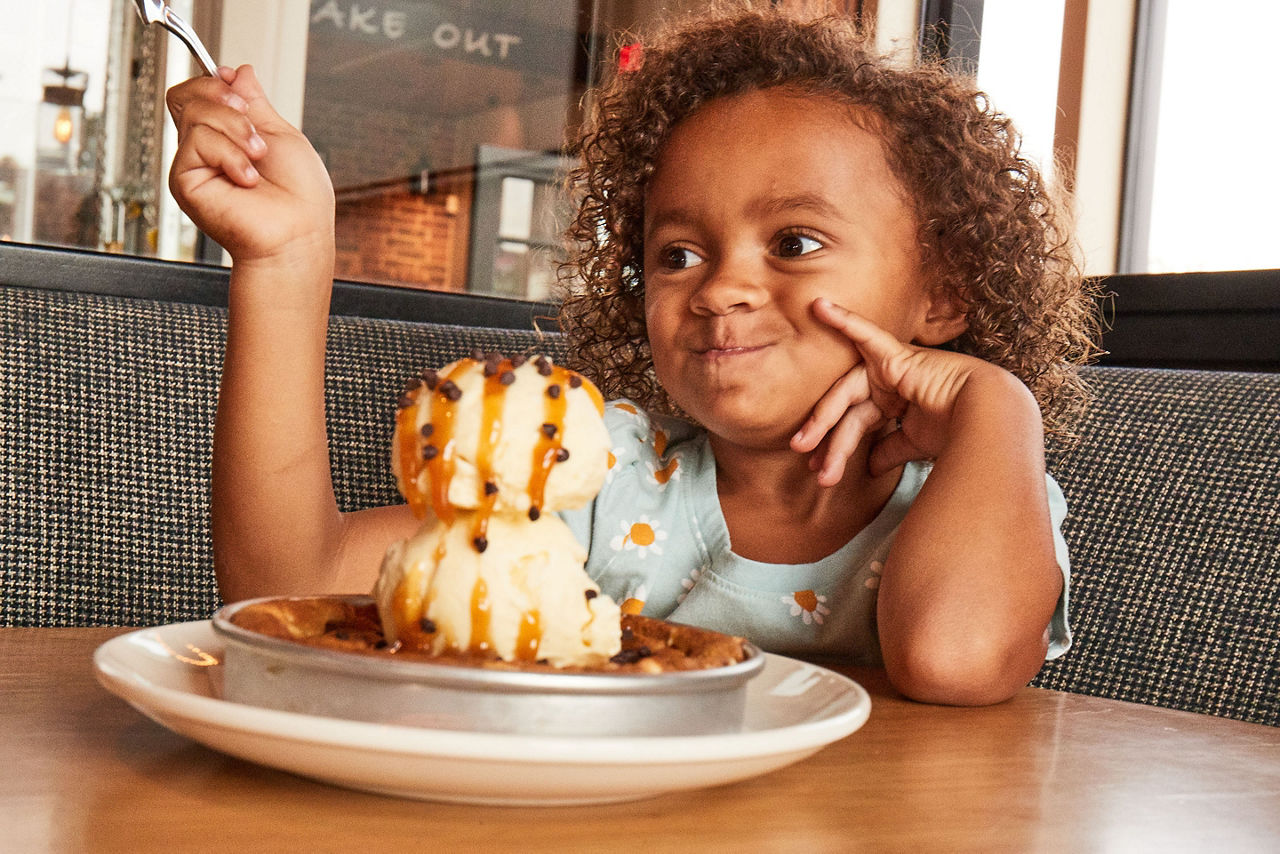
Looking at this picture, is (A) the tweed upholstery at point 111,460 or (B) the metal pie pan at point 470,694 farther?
(A) the tweed upholstery at point 111,460

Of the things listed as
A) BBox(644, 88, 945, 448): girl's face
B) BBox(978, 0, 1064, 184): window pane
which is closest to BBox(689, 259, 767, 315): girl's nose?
BBox(644, 88, 945, 448): girl's face

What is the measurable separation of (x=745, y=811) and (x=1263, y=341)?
1583 mm

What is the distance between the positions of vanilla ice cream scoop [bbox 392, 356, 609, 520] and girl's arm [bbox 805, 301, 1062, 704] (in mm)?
369

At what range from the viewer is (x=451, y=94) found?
2799 mm

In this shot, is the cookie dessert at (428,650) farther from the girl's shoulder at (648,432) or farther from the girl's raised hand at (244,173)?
the girl's shoulder at (648,432)

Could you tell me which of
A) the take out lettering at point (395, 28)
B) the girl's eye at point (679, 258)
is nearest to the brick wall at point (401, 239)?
the take out lettering at point (395, 28)

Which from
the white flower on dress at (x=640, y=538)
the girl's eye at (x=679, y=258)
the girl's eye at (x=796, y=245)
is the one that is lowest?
the white flower on dress at (x=640, y=538)

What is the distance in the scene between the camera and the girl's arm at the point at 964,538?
81 cm

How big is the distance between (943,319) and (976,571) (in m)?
0.47

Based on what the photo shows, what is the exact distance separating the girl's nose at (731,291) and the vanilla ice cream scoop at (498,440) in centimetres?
55

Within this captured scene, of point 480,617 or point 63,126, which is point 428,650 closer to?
point 480,617

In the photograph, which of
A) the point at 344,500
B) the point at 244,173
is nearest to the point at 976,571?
the point at 244,173

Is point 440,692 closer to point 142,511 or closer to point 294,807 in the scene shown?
point 294,807

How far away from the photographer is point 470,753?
403 mm
